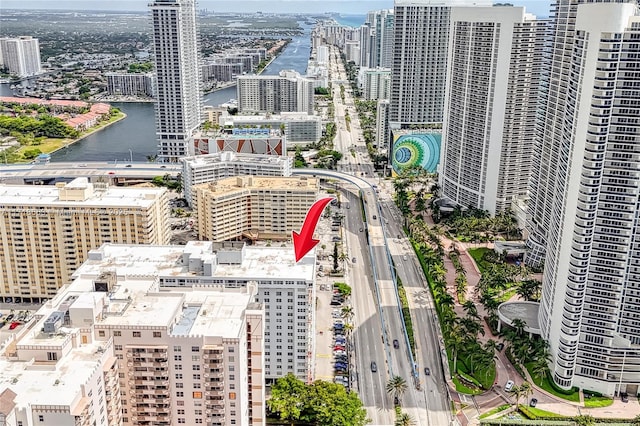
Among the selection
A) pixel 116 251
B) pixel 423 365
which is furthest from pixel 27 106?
pixel 423 365

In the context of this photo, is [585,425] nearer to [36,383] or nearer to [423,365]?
[423,365]

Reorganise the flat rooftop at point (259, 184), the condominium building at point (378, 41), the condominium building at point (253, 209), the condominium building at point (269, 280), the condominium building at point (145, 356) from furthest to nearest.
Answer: the condominium building at point (378, 41), the flat rooftop at point (259, 184), the condominium building at point (253, 209), the condominium building at point (269, 280), the condominium building at point (145, 356)

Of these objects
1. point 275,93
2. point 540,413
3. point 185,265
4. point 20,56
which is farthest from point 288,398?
point 20,56

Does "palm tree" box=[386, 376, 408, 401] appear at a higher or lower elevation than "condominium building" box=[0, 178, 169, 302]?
lower

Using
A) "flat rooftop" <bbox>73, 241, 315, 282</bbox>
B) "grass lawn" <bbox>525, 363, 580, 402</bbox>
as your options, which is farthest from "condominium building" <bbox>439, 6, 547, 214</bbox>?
"flat rooftop" <bbox>73, 241, 315, 282</bbox>

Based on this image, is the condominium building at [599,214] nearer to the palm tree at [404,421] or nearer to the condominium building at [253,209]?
the palm tree at [404,421]

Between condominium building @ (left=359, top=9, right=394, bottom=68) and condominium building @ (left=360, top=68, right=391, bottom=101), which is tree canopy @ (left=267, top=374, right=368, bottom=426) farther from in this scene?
condominium building @ (left=359, top=9, right=394, bottom=68)

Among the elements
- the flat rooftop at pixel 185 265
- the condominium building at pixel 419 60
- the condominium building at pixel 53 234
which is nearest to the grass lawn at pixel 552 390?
the flat rooftop at pixel 185 265
